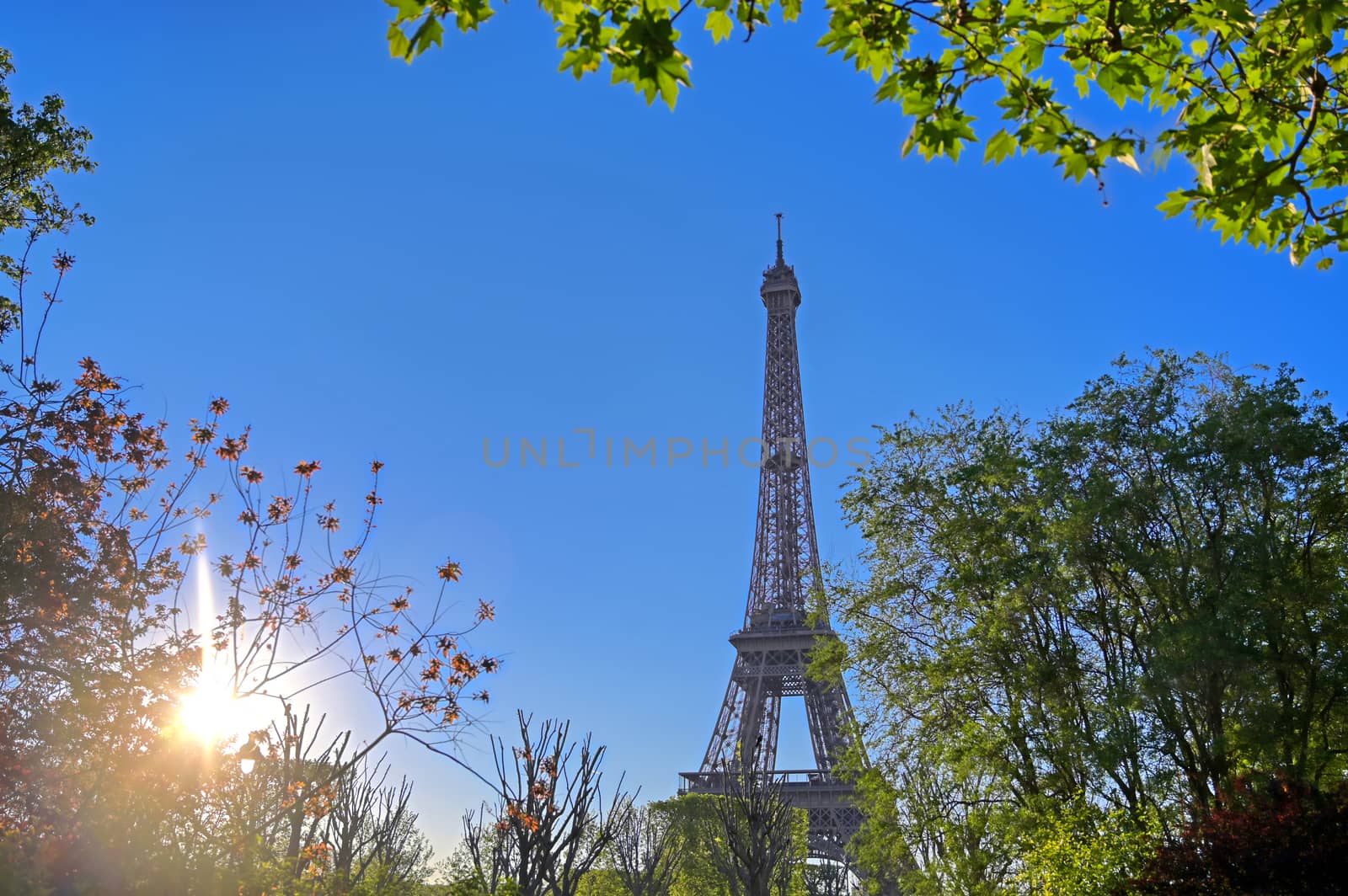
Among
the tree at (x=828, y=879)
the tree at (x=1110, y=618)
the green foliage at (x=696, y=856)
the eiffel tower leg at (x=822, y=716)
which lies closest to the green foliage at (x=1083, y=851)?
the tree at (x=1110, y=618)

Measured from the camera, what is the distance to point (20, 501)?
978cm

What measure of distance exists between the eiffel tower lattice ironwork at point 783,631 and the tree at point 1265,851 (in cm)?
3057

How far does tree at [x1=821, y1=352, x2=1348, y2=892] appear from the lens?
17.0 meters

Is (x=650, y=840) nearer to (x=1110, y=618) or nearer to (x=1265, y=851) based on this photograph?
(x=1110, y=618)

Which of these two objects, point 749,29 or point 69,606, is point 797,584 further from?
point 749,29

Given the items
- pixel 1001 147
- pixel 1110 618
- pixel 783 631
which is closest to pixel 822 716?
pixel 783 631

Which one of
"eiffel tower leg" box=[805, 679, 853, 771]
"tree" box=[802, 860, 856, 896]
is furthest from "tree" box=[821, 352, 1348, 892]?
"eiffel tower leg" box=[805, 679, 853, 771]

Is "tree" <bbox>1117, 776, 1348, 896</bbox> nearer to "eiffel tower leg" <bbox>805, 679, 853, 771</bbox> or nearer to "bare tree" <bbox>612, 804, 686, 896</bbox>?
"bare tree" <bbox>612, 804, 686, 896</bbox>

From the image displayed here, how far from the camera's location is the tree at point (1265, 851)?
13.1 meters

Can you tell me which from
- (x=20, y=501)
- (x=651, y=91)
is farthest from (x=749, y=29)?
(x=20, y=501)

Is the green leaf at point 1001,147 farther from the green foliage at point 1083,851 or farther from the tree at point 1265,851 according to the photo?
the green foliage at point 1083,851

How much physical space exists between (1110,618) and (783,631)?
35.5 m

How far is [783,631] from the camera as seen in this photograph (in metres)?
55.2

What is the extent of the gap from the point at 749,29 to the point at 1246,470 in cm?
1815
